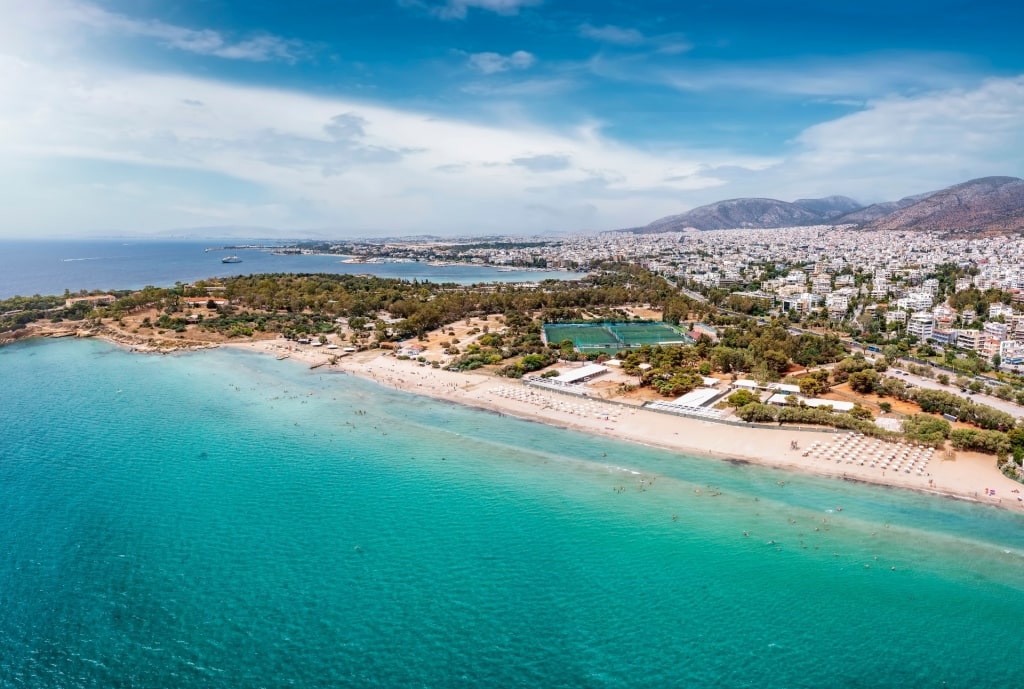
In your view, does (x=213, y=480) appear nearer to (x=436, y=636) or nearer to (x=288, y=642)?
(x=288, y=642)

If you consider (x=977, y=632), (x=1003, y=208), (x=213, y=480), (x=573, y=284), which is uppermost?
(x=1003, y=208)

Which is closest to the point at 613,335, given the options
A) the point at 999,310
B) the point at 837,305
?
the point at 837,305

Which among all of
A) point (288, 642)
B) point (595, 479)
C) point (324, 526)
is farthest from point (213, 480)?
point (595, 479)

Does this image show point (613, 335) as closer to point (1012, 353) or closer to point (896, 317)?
point (1012, 353)

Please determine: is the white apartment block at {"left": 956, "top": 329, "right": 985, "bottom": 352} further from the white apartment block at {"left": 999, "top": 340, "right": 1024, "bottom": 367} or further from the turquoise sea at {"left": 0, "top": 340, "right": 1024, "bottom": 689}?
the turquoise sea at {"left": 0, "top": 340, "right": 1024, "bottom": 689}

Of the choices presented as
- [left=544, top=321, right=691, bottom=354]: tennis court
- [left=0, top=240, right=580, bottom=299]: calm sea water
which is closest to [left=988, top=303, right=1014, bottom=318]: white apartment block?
[left=544, top=321, right=691, bottom=354]: tennis court

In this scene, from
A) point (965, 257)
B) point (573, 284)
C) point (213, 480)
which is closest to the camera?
point (213, 480)

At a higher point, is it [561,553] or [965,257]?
[965,257]
